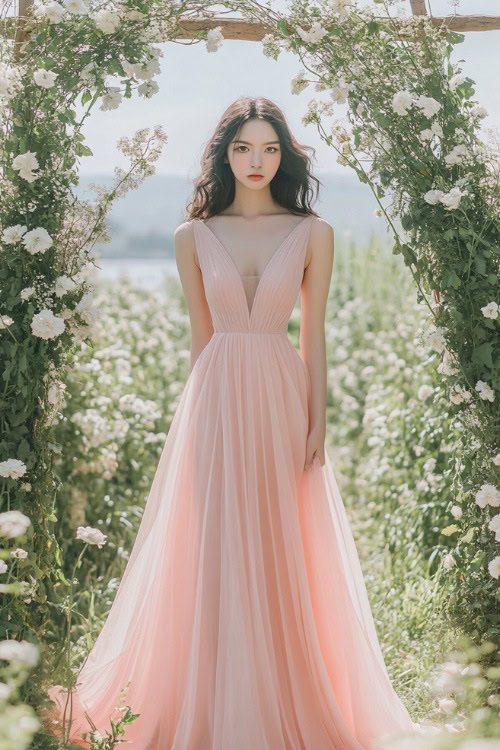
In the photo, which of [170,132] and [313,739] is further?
[170,132]

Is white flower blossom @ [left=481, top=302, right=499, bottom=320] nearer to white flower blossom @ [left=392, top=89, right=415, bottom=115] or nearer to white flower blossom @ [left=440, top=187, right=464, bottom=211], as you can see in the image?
white flower blossom @ [left=440, top=187, right=464, bottom=211]

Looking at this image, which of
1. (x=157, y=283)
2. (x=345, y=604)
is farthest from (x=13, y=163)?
(x=157, y=283)

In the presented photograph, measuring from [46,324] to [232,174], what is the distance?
90cm

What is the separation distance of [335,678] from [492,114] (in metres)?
2.03

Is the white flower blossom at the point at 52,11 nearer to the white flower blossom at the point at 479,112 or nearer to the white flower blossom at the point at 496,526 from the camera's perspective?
the white flower blossom at the point at 479,112

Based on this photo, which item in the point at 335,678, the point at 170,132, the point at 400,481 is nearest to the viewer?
the point at 335,678

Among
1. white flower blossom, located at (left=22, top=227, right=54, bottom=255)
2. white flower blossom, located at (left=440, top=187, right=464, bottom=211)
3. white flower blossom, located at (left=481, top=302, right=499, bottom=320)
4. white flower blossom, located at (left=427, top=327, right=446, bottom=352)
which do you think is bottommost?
white flower blossom, located at (left=427, top=327, right=446, bottom=352)

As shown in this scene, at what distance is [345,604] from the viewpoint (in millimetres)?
3027

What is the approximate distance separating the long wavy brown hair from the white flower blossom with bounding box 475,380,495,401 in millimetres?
865

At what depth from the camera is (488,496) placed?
9.46 feet

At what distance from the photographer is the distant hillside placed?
3295 mm

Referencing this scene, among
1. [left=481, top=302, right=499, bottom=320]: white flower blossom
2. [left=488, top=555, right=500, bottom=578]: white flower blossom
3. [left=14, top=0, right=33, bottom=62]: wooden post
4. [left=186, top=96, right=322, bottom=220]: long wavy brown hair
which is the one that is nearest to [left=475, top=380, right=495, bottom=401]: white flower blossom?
[left=481, top=302, right=499, bottom=320]: white flower blossom

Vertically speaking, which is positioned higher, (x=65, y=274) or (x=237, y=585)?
(x=65, y=274)

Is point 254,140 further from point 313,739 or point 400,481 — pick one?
point 400,481
